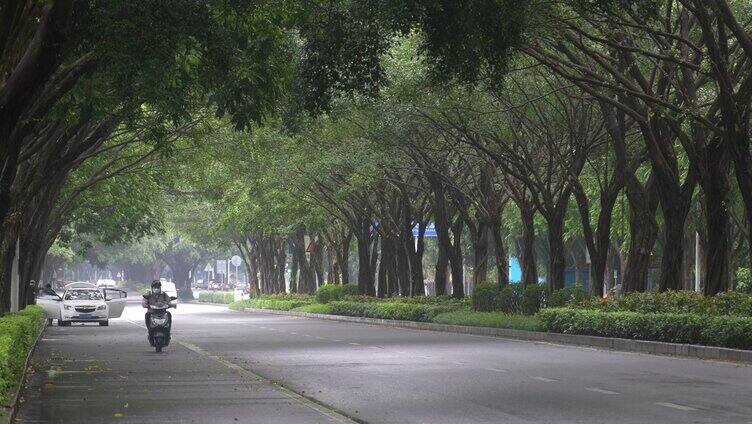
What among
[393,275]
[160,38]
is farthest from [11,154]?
[393,275]

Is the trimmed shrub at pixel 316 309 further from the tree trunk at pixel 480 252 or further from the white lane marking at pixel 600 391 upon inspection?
the white lane marking at pixel 600 391

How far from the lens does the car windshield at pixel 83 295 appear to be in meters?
50.1

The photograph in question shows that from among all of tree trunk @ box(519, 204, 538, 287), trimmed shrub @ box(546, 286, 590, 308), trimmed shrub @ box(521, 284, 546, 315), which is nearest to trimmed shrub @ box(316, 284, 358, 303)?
tree trunk @ box(519, 204, 538, 287)

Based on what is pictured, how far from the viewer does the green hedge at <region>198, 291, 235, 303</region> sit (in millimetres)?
99438

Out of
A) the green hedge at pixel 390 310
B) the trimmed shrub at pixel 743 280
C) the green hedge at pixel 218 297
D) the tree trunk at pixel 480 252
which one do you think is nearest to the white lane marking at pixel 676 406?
the green hedge at pixel 390 310

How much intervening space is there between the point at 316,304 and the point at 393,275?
536cm

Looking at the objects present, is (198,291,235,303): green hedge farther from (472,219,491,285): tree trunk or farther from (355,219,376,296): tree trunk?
(472,219,491,285): tree trunk

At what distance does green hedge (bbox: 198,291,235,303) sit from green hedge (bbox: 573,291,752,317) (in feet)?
222

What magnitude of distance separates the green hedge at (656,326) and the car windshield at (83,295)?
73.3 feet

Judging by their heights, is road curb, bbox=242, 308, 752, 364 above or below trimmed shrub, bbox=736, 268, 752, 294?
below

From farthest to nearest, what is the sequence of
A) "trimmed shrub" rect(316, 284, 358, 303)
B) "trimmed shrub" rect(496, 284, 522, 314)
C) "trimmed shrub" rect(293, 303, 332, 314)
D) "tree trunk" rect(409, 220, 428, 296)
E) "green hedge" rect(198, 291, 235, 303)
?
"green hedge" rect(198, 291, 235, 303)
"trimmed shrub" rect(316, 284, 358, 303)
"trimmed shrub" rect(293, 303, 332, 314)
"tree trunk" rect(409, 220, 428, 296)
"trimmed shrub" rect(496, 284, 522, 314)

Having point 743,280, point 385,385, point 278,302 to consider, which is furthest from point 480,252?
point 385,385

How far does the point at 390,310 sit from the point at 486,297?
260 inches

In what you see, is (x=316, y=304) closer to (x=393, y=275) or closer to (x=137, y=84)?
(x=393, y=275)
